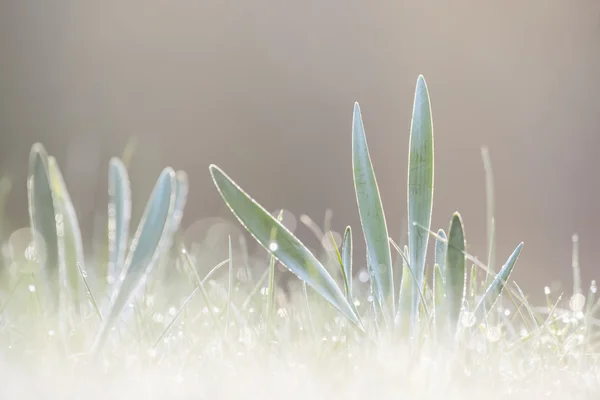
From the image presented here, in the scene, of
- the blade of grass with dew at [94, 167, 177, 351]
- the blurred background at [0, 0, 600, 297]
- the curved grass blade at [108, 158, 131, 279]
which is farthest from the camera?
the blurred background at [0, 0, 600, 297]

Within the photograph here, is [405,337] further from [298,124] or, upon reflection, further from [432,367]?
[298,124]

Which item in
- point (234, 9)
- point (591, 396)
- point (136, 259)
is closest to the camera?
point (591, 396)

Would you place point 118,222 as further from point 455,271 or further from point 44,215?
point 455,271

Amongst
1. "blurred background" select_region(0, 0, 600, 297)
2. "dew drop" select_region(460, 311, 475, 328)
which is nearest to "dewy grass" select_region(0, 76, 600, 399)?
"dew drop" select_region(460, 311, 475, 328)

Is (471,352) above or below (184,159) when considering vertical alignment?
above

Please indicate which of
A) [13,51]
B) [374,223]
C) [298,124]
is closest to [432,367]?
[374,223]

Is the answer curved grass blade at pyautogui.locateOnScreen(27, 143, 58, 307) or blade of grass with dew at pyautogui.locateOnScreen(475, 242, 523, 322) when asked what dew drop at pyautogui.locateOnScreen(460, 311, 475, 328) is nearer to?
blade of grass with dew at pyautogui.locateOnScreen(475, 242, 523, 322)

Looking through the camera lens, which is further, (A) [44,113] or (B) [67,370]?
(A) [44,113]

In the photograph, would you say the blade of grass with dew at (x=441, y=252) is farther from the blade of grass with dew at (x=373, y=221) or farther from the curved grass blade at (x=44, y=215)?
the curved grass blade at (x=44, y=215)
